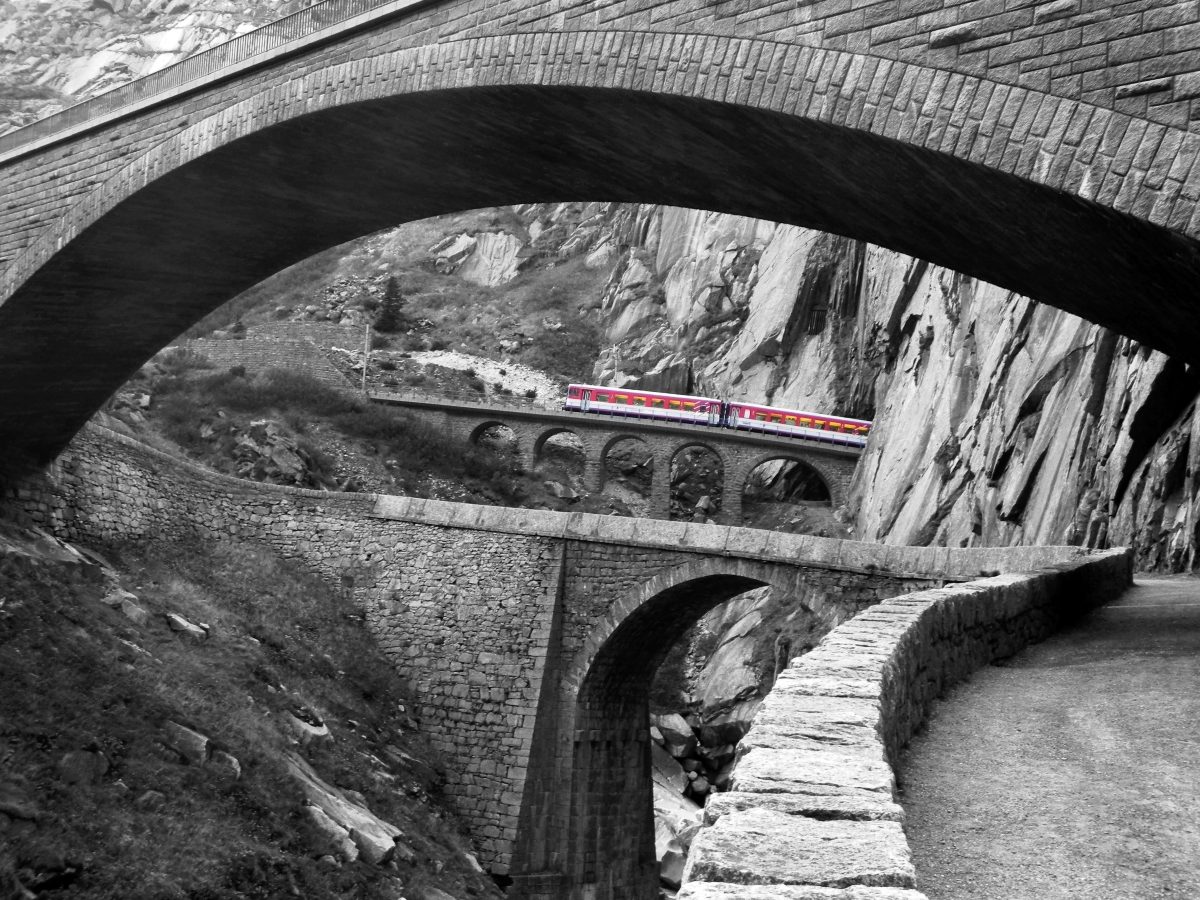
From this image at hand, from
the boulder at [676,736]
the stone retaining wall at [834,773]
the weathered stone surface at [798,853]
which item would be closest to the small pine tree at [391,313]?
the boulder at [676,736]

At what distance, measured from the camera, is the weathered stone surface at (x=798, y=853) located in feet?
8.04

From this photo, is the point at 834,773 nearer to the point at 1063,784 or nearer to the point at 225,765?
the point at 1063,784

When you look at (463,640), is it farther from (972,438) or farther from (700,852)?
(700,852)

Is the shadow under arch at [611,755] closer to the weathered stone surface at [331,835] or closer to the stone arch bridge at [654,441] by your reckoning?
the weathered stone surface at [331,835]

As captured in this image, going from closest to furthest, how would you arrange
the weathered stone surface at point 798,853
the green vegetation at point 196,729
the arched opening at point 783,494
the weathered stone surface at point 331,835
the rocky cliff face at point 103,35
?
the weathered stone surface at point 798,853 → the green vegetation at point 196,729 → the weathered stone surface at point 331,835 → the arched opening at point 783,494 → the rocky cliff face at point 103,35

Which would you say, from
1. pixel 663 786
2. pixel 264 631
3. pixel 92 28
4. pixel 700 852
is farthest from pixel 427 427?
pixel 92 28

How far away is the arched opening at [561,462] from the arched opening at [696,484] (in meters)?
3.59

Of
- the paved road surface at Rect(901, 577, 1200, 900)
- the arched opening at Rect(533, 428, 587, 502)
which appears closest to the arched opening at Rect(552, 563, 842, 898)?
the paved road surface at Rect(901, 577, 1200, 900)

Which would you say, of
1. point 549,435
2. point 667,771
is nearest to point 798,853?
point 667,771

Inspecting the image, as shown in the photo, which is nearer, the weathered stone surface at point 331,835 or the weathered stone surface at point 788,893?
A: the weathered stone surface at point 788,893

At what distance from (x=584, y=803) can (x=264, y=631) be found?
5.78 meters

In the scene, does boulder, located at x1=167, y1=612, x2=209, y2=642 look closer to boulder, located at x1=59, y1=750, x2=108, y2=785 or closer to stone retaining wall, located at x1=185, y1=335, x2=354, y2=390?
boulder, located at x1=59, y1=750, x2=108, y2=785

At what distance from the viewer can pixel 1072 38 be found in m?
5.97

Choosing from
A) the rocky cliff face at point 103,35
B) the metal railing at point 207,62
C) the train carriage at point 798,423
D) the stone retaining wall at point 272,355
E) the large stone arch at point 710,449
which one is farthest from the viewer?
the rocky cliff face at point 103,35
